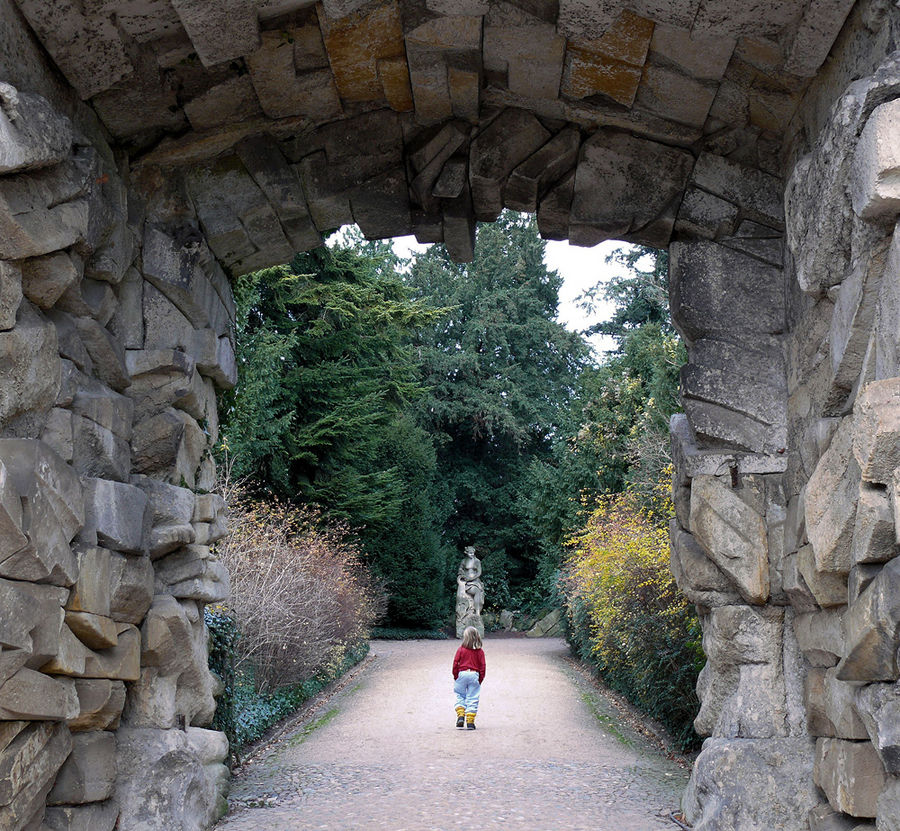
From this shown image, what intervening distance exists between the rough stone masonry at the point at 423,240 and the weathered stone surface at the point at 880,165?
52mm

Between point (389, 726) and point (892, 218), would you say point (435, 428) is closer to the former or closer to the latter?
point (389, 726)

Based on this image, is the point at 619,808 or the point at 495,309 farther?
the point at 495,309

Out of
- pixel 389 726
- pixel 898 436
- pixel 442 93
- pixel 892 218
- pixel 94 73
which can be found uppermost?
pixel 442 93

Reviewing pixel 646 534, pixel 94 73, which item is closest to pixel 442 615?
pixel 646 534

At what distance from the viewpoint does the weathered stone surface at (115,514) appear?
4164mm

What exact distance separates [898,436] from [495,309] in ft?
85.0

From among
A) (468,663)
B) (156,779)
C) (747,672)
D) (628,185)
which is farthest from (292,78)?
(468,663)

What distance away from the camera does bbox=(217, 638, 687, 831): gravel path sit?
237 inches

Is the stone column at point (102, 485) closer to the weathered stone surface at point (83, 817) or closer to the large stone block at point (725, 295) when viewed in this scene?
the weathered stone surface at point (83, 817)

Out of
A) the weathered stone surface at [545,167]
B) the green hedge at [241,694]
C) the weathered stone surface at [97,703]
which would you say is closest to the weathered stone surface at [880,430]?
the weathered stone surface at [545,167]

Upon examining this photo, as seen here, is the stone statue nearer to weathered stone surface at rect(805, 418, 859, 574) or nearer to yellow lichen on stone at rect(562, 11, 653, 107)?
yellow lichen on stone at rect(562, 11, 653, 107)

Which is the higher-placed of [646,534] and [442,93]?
[442,93]

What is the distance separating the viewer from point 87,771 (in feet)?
13.8

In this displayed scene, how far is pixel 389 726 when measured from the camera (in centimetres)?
1007
